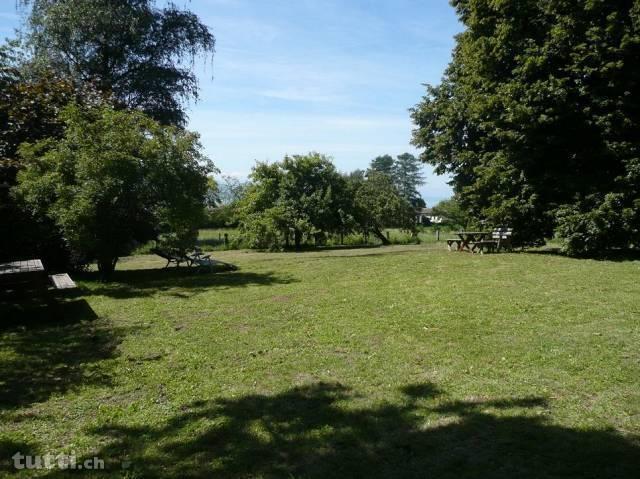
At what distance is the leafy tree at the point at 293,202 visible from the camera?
2316cm

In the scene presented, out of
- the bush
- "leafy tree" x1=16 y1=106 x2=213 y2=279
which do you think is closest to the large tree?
the bush

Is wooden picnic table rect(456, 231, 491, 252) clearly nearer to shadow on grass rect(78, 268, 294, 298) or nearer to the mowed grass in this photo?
the mowed grass

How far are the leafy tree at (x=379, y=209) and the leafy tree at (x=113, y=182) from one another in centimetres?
1478

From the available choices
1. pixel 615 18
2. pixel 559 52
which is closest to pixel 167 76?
pixel 559 52

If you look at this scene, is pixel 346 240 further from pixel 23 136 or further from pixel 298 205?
pixel 23 136

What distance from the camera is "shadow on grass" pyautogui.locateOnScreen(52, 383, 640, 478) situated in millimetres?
3121

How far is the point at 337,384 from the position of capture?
15.3 ft

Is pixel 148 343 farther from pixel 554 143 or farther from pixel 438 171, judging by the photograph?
pixel 438 171

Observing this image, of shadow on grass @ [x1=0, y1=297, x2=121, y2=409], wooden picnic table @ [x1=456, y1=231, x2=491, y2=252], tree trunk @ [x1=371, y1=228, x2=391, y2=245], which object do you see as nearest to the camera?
shadow on grass @ [x1=0, y1=297, x2=121, y2=409]

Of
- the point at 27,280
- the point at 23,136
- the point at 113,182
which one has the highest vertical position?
the point at 23,136

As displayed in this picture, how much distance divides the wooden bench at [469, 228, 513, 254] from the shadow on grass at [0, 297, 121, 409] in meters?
13.1

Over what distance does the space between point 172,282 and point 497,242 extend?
1156cm

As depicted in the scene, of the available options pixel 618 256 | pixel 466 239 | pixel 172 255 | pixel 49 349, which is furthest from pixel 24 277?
pixel 618 256

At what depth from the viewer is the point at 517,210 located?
1625cm
